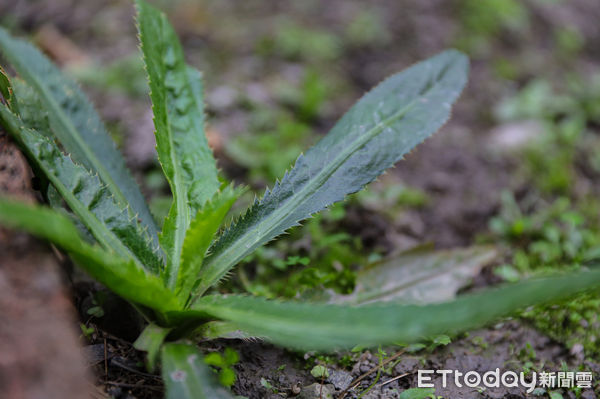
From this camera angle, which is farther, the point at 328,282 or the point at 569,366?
the point at 328,282

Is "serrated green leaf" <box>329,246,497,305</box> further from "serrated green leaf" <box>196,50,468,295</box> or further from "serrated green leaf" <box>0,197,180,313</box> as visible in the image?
"serrated green leaf" <box>0,197,180,313</box>

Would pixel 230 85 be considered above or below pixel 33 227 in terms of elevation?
above

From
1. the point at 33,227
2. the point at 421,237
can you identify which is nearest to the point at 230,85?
the point at 421,237

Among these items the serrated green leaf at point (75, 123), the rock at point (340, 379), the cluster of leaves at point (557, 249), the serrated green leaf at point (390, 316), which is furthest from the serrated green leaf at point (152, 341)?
the cluster of leaves at point (557, 249)

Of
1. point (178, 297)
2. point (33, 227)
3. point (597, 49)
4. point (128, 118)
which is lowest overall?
point (178, 297)

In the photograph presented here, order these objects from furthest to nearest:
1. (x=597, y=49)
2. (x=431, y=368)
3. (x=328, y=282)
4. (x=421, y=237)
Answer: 1. (x=597, y=49)
2. (x=421, y=237)
3. (x=328, y=282)
4. (x=431, y=368)

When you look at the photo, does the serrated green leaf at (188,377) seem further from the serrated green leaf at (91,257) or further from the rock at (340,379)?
the rock at (340,379)

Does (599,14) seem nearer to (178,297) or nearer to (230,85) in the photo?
(230,85)

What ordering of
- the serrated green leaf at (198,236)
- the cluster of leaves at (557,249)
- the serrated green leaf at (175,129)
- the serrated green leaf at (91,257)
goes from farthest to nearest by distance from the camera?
the cluster of leaves at (557,249) → the serrated green leaf at (175,129) → the serrated green leaf at (198,236) → the serrated green leaf at (91,257)

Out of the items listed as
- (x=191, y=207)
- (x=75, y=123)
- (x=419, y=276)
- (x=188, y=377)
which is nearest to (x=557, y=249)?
(x=419, y=276)
